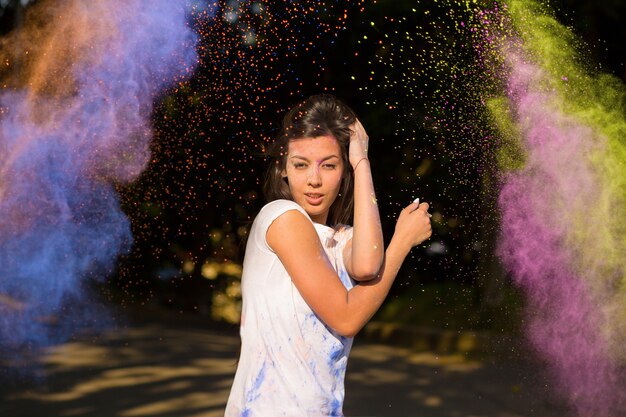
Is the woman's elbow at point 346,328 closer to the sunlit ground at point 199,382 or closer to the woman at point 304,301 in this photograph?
the woman at point 304,301

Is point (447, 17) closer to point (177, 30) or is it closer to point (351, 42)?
point (351, 42)

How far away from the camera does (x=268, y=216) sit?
250 centimetres

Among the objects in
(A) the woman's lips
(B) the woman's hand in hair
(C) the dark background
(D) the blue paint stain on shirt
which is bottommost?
(D) the blue paint stain on shirt

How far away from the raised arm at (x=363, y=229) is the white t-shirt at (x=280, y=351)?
0.18 metres

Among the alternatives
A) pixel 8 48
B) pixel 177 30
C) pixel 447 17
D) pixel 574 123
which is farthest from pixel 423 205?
pixel 447 17

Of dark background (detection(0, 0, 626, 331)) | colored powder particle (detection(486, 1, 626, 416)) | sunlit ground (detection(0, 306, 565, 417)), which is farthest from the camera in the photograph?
sunlit ground (detection(0, 306, 565, 417))

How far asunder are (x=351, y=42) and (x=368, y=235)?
6.42m

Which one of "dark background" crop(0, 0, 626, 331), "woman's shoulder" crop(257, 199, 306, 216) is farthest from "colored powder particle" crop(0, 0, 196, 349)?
"woman's shoulder" crop(257, 199, 306, 216)

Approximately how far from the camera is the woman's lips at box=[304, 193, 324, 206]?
2.79 meters

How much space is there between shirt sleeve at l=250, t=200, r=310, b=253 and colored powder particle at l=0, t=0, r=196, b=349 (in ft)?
7.24

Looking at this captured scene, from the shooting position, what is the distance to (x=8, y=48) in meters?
4.57

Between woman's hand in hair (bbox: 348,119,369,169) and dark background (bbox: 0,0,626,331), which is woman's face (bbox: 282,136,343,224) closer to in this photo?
woman's hand in hair (bbox: 348,119,369,169)

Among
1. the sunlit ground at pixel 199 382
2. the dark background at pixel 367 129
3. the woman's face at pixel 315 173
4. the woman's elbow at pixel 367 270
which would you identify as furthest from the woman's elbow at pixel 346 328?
the sunlit ground at pixel 199 382

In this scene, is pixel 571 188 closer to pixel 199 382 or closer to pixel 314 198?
pixel 314 198
